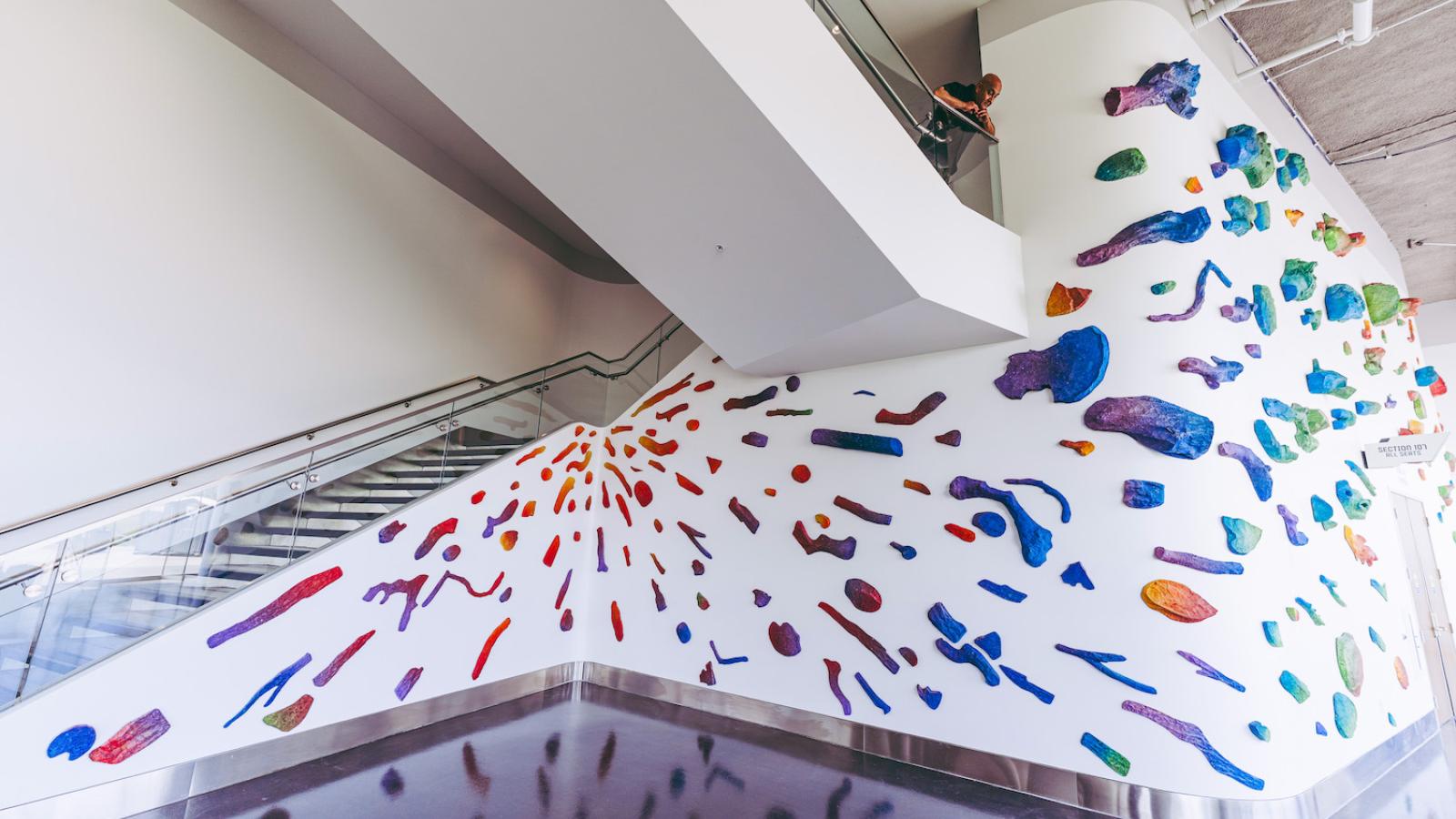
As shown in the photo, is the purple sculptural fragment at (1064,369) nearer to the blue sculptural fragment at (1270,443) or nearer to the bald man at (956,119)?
the blue sculptural fragment at (1270,443)

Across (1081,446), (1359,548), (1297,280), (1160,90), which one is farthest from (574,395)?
(1359,548)

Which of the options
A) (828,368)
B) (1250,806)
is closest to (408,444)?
(828,368)

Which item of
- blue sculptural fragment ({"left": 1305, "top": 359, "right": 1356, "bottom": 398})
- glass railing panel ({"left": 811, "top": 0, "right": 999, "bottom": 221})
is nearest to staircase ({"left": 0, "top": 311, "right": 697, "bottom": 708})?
glass railing panel ({"left": 811, "top": 0, "right": 999, "bottom": 221})

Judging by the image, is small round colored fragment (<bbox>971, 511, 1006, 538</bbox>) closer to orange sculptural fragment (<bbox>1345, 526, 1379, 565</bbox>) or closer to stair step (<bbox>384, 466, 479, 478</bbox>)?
orange sculptural fragment (<bbox>1345, 526, 1379, 565</bbox>)

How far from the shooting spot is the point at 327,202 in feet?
19.2

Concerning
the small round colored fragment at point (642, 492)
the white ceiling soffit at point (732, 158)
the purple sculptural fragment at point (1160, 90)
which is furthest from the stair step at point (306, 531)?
the purple sculptural fragment at point (1160, 90)

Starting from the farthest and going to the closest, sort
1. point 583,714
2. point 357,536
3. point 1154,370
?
point 583,714, point 357,536, point 1154,370

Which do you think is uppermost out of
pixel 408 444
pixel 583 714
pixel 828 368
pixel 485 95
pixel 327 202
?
pixel 327 202

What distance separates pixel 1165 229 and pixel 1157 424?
1079 mm

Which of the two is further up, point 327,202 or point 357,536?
point 327,202

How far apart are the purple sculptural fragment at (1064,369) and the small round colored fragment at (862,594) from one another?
148 cm

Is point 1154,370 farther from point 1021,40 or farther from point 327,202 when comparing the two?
point 327,202

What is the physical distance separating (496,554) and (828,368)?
9.51 feet

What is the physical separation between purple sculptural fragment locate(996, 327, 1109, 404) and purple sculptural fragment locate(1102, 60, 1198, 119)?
135cm
